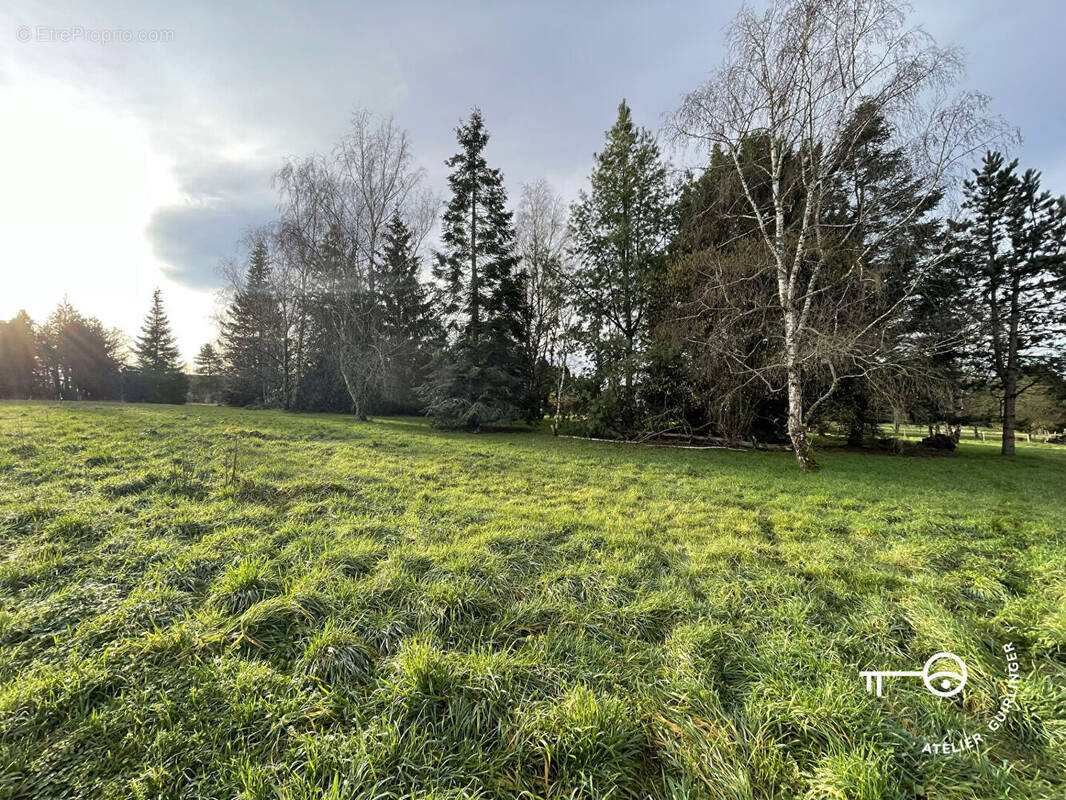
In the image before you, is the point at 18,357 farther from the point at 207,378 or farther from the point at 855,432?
the point at 855,432

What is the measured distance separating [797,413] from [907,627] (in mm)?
9317

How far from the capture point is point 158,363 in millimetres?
33750

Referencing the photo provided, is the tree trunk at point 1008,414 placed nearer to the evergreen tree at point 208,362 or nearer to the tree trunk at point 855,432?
the tree trunk at point 855,432

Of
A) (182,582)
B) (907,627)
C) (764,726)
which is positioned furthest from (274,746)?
(907,627)

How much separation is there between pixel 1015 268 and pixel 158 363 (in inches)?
2335

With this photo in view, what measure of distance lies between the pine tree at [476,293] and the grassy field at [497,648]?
13.0 metres

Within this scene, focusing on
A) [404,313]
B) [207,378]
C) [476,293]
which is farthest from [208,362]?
[476,293]

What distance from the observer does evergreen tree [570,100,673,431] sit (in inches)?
628

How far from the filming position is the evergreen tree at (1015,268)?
50.9ft

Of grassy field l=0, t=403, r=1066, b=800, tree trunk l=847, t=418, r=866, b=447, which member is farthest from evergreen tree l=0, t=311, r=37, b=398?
tree trunk l=847, t=418, r=866, b=447

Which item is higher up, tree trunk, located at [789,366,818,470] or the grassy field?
tree trunk, located at [789,366,818,470]

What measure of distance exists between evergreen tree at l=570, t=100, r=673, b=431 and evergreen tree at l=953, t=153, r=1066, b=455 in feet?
42.4

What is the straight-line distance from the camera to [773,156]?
10.2 m

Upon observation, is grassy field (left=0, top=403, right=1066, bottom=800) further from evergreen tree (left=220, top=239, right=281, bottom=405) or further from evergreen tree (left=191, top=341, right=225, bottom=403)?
evergreen tree (left=191, top=341, right=225, bottom=403)
